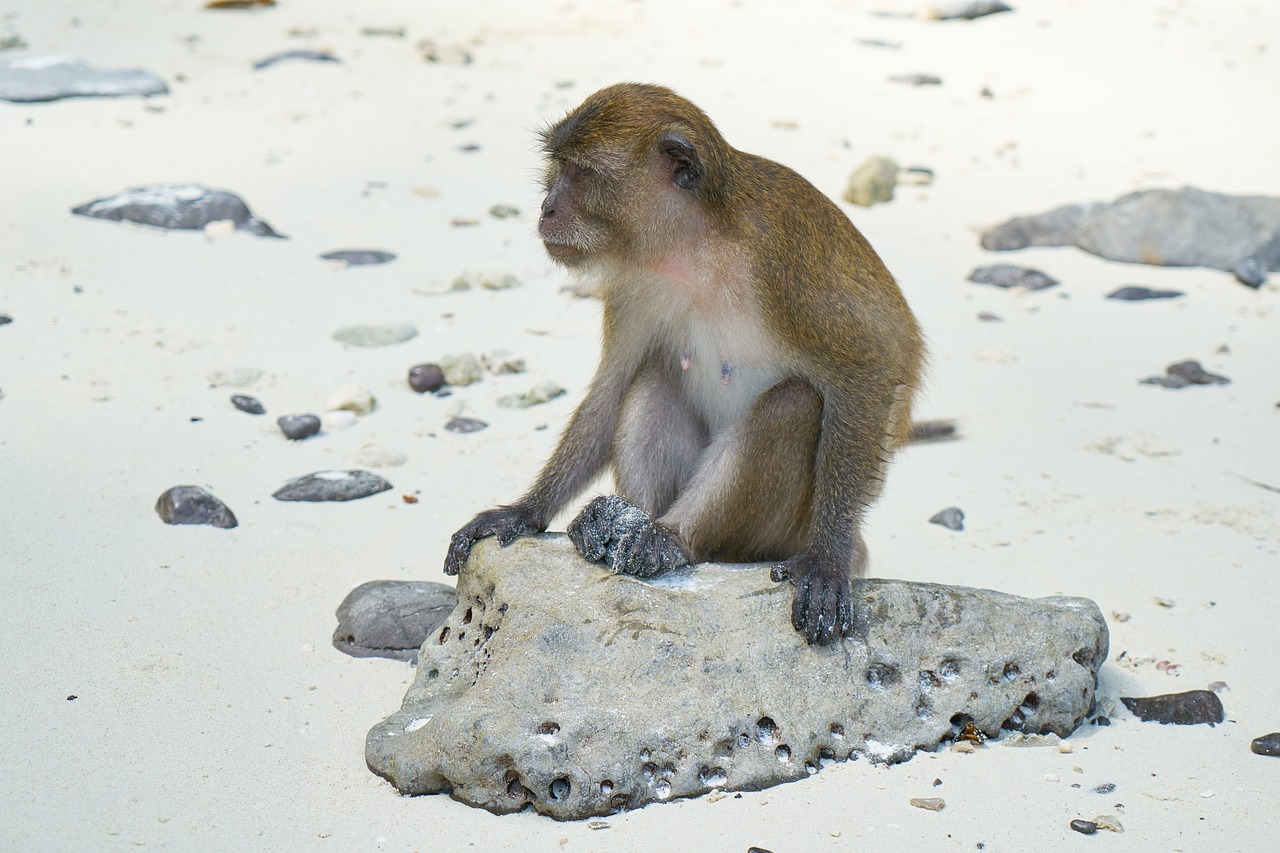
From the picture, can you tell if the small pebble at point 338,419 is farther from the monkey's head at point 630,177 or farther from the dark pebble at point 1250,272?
the dark pebble at point 1250,272

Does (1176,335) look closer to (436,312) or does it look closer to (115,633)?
(436,312)

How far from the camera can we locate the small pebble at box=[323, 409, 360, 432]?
643 centimetres

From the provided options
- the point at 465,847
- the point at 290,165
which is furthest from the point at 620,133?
the point at 290,165

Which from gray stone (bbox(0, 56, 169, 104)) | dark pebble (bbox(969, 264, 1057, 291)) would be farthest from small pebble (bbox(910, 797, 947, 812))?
gray stone (bbox(0, 56, 169, 104))

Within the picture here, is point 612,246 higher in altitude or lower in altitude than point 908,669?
higher

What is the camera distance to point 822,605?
4.15 metres

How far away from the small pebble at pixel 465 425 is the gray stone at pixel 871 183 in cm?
422

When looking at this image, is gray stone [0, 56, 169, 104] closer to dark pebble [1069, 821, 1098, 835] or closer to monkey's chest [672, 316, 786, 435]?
monkey's chest [672, 316, 786, 435]

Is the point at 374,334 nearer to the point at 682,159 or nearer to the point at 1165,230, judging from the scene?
the point at 682,159

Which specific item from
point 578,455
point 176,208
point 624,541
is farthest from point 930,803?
point 176,208

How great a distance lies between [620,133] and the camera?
444 centimetres

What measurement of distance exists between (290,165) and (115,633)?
18.9ft

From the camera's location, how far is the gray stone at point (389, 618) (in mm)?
4688

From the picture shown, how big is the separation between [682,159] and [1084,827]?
7.73 feet
